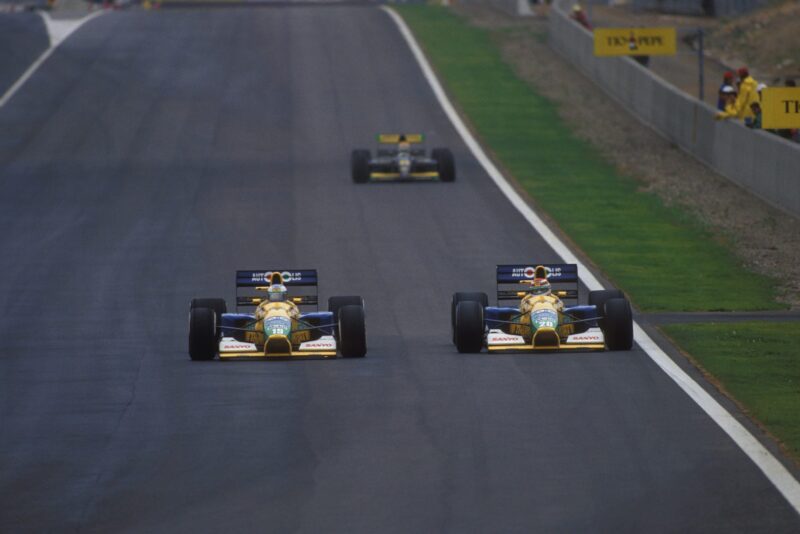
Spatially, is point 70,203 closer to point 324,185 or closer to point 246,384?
point 324,185

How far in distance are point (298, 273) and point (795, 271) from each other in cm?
985

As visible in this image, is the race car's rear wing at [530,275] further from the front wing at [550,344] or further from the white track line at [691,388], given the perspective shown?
the white track line at [691,388]

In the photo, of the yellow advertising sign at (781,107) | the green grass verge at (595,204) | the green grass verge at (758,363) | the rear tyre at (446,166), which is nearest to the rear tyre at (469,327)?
the green grass verge at (758,363)

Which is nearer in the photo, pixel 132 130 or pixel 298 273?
pixel 298 273

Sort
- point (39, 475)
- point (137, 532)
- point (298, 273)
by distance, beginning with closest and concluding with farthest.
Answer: point (137, 532) < point (39, 475) < point (298, 273)

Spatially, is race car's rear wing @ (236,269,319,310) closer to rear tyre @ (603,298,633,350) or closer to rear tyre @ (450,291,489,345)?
rear tyre @ (450,291,489,345)

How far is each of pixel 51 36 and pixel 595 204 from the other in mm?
32358

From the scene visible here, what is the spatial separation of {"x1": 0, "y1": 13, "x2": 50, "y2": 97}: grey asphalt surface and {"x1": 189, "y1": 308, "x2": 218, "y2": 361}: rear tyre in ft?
109

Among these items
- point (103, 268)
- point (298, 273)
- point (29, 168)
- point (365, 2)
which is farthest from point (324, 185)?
point (365, 2)

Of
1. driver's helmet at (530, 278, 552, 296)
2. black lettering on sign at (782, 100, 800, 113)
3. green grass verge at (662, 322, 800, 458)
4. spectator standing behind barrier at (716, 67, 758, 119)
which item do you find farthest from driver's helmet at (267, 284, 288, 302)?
spectator standing behind barrier at (716, 67, 758, 119)

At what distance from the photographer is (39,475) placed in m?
15.7

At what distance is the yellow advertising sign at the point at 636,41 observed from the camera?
45.1 metres

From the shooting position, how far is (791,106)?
2945cm

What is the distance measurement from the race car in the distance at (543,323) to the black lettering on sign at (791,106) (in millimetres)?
9284
